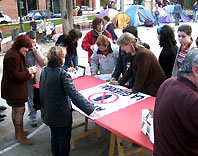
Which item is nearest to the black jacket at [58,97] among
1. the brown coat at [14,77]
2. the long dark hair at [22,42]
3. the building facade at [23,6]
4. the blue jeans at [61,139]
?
the blue jeans at [61,139]

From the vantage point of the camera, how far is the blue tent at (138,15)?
18.6 m

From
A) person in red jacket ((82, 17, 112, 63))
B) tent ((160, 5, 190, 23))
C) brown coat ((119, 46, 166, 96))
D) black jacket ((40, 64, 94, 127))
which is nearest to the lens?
black jacket ((40, 64, 94, 127))

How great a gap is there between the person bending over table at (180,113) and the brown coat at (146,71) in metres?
1.50

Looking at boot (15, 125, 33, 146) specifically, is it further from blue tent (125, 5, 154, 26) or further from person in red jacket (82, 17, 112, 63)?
blue tent (125, 5, 154, 26)

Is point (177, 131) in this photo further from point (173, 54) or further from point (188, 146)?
point (173, 54)

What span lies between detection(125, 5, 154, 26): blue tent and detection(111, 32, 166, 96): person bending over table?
1588cm

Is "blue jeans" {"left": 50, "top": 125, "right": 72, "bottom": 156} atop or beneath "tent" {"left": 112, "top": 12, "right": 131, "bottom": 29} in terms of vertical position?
beneath

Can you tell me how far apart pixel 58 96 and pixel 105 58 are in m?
1.74

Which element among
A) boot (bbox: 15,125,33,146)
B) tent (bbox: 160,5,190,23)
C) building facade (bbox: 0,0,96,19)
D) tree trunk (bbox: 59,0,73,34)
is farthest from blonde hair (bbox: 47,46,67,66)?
Result: building facade (bbox: 0,0,96,19)

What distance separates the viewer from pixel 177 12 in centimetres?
1794

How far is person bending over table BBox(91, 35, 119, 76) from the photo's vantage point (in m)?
4.14

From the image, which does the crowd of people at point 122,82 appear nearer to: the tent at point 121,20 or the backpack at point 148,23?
the tent at point 121,20

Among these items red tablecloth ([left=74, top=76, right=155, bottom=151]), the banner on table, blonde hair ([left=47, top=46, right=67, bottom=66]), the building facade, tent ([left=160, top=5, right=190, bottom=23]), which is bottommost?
red tablecloth ([left=74, top=76, right=155, bottom=151])

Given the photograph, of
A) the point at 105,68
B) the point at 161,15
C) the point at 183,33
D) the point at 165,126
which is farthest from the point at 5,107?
the point at 161,15
